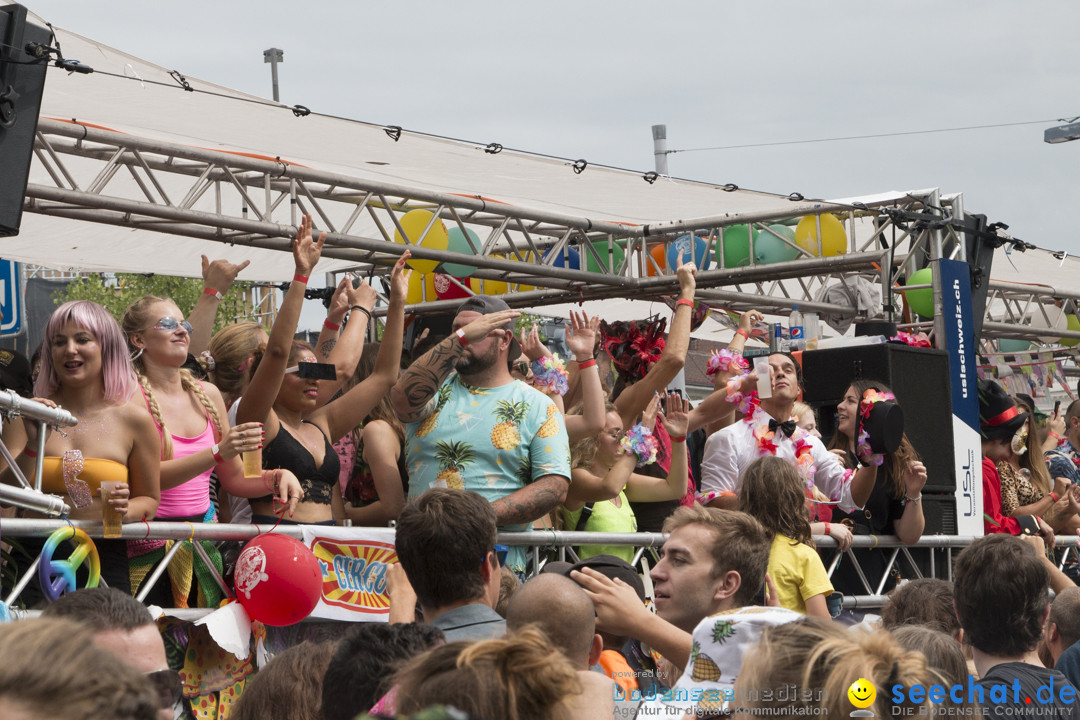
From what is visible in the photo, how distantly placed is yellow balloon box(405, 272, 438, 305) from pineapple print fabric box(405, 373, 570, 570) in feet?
20.2

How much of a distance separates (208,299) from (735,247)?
5.34m

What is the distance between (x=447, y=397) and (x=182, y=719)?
5.18 feet

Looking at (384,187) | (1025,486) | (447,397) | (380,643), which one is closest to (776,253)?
A: (1025,486)

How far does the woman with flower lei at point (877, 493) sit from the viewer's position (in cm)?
633

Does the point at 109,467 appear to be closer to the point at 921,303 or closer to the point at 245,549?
the point at 245,549

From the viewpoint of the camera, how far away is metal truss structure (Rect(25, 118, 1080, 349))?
6.87 m

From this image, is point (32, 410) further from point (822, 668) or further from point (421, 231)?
point (421, 231)

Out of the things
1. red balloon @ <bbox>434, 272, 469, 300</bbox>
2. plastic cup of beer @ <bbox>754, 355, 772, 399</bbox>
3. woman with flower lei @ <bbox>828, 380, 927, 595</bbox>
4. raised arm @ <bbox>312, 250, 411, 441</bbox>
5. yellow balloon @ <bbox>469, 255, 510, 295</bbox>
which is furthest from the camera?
red balloon @ <bbox>434, 272, 469, 300</bbox>

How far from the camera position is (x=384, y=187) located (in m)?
7.67

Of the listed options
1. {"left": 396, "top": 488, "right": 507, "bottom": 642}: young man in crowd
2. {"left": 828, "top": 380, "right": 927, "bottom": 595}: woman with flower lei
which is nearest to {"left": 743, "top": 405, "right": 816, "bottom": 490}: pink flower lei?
{"left": 828, "top": 380, "right": 927, "bottom": 595}: woman with flower lei

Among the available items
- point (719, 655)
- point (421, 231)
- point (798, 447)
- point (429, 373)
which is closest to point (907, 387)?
point (798, 447)

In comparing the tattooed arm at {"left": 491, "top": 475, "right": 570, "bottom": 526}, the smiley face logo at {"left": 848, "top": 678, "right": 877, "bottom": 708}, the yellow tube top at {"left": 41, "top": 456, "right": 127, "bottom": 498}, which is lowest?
the smiley face logo at {"left": 848, "top": 678, "right": 877, "bottom": 708}

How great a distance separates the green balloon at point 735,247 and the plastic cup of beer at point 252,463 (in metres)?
6.28

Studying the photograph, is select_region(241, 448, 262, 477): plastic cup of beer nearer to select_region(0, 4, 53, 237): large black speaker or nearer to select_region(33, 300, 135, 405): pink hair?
select_region(33, 300, 135, 405): pink hair
